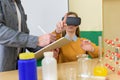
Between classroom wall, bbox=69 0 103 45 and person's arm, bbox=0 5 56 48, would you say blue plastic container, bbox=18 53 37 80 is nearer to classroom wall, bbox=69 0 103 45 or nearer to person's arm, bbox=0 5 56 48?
person's arm, bbox=0 5 56 48

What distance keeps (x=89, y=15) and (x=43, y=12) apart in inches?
23.7

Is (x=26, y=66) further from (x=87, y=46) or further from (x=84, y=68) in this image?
(x=87, y=46)

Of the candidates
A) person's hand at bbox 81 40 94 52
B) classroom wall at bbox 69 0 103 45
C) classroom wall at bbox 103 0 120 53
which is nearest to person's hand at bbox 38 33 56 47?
person's hand at bbox 81 40 94 52

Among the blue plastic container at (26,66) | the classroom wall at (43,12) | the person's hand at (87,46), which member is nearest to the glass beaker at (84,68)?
the blue plastic container at (26,66)

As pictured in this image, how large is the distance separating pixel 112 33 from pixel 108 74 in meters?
1.61

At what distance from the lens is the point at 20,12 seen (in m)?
1.56

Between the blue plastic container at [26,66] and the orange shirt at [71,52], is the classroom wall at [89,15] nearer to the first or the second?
the orange shirt at [71,52]

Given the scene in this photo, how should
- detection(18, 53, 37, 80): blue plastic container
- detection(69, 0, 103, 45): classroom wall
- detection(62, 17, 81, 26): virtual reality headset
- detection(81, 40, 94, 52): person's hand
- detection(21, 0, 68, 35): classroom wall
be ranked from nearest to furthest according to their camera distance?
detection(18, 53, 37, 80): blue plastic container → detection(62, 17, 81, 26): virtual reality headset → detection(81, 40, 94, 52): person's hand → detection(21, 0, 68, 35): classroom wall → detection(69, 0, 103, 45): classroom wall

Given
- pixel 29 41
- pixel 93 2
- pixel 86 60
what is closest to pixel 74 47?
pixel 86 60

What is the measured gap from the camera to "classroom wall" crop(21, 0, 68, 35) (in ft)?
8.07

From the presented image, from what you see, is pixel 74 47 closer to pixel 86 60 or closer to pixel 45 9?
pixel 86 60

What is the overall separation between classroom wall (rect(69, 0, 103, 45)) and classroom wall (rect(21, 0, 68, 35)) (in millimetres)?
210

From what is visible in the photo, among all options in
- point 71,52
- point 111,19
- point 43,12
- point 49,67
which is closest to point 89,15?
point 111,19

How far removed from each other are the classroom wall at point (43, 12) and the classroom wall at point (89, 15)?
0.21 metres
